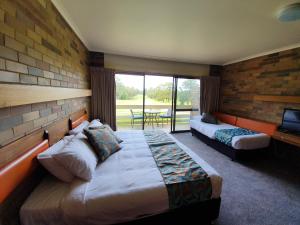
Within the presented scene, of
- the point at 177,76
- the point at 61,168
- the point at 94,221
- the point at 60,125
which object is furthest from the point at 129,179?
the point at 177,76

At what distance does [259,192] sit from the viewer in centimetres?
189

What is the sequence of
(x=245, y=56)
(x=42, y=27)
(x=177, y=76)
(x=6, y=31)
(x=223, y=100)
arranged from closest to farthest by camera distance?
(x=6, y=31), (x=42, y=27), (x=245, y=56), (x=177, y=76), (x=223, y=100)

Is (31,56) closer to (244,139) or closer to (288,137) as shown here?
(244,139)

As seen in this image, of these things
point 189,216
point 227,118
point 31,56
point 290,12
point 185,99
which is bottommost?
point 189,216

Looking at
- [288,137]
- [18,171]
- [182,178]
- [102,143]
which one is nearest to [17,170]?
[18,171]

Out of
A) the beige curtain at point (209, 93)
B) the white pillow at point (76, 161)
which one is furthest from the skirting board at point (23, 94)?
the beige curtain at point (209, 93)

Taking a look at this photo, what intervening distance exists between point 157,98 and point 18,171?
4.12 metres

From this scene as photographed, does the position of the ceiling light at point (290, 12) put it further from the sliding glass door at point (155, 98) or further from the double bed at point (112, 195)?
the sliding glass door at point (155, 98)

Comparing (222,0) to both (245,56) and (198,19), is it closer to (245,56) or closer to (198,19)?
(198,19)

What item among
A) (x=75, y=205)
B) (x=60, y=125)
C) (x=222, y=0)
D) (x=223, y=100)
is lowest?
(x=75, y=205)

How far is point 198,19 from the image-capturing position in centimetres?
186

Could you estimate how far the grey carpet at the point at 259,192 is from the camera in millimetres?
1513

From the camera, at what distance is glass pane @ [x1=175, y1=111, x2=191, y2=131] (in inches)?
183

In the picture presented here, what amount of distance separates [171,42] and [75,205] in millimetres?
2884
